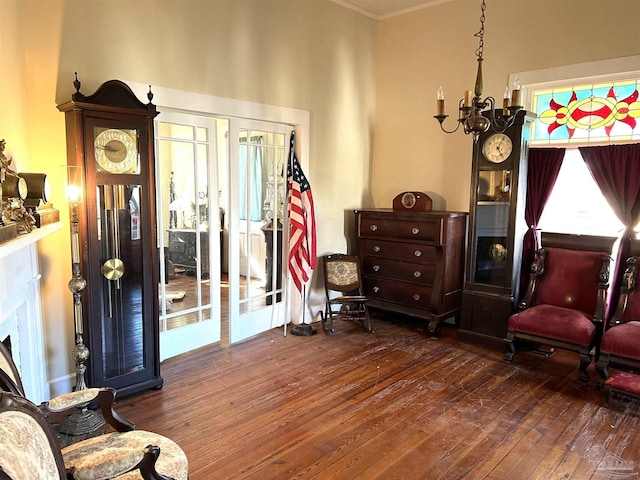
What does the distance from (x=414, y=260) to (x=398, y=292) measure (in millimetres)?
426

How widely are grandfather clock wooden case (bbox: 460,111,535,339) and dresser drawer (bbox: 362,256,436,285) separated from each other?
40 cm

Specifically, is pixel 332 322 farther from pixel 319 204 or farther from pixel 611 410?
pixel 611 410

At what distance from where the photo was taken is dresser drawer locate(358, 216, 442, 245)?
466cm

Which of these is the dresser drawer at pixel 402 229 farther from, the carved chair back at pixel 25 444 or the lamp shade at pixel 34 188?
the carved chair back at pixel 25 444

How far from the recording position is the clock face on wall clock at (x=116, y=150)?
3.08 m

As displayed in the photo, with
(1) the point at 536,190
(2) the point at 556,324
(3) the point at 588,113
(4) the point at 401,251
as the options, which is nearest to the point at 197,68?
→ (4) the point at 401,251

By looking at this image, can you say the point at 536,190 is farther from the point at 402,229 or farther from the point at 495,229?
the point at 402,229

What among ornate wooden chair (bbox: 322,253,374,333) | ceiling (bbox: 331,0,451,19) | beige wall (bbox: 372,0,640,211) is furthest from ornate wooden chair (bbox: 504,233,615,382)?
ceiling (bbox: 331,0,451,19)

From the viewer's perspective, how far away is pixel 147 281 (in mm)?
3379

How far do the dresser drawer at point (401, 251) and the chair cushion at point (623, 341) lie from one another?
1669mm

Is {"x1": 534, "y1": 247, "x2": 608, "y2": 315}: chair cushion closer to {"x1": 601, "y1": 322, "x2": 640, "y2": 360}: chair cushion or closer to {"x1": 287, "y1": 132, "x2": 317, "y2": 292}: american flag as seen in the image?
{"x1": 601, "y1": 322, "x2": 640, "y2": 360}: chair cushion

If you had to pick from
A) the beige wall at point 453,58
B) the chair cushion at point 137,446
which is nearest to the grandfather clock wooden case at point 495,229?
the beige wall at point 453,58

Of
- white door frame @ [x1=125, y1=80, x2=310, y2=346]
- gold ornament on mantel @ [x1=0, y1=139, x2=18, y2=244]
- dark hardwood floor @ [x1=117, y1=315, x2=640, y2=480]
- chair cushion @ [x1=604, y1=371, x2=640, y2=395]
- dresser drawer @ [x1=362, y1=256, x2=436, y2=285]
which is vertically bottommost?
dark hardwood floor @ [x1=117, y1=315, x2=640, y2=480]

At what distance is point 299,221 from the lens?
4.71 m
